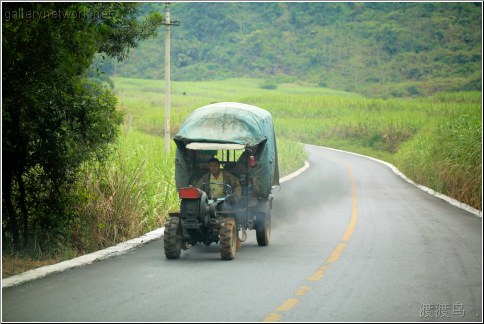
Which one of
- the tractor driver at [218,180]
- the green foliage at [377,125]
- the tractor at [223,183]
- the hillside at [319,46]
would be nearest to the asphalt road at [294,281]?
the tractor at [223,183]

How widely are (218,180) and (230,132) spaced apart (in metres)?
0.89

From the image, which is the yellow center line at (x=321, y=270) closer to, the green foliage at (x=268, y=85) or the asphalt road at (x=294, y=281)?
the asphalt road at (x=294, y=281)

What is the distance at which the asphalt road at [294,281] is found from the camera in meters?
9.66

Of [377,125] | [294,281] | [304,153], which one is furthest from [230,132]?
[377,125]

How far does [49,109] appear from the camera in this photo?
15.0 metres

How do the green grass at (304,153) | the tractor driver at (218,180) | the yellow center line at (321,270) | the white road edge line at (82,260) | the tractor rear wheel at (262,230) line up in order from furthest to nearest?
the green grass at (304,153)
the tractor rear wheel at (262,230)
the tractor driver at (218,180)
the white road edge line at (82,260)
the yellow center line at (321,270)

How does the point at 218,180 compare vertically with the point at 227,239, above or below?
above

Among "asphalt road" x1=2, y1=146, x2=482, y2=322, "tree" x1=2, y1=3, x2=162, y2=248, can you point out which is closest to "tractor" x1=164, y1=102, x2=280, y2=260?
"asphalt road" x1=2, y1=146, x2=482, y2=322

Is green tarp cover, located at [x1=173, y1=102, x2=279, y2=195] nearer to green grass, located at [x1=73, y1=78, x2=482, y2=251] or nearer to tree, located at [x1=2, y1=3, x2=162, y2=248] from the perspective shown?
tree, located at [x1=2, y1=3, x2=162, y2=248]

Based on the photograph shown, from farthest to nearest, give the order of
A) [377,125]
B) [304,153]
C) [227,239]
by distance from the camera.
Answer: [377,125] → [304,153] → [227,239]

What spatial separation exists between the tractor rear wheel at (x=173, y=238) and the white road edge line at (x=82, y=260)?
1098 millimetres

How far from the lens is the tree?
13.2 m

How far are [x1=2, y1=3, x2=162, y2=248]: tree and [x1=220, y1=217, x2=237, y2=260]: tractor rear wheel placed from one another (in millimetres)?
3093

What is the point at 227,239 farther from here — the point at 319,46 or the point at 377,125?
the point at 319,46
